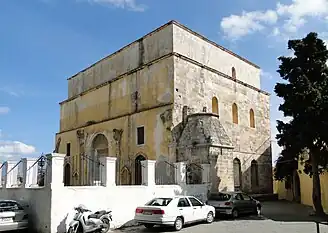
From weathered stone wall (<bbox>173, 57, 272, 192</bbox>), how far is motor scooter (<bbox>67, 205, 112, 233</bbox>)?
1059cm

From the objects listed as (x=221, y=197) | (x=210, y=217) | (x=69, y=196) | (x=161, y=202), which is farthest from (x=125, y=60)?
(x=69, y=196)

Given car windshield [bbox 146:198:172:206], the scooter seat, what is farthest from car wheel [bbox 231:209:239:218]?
the scooter seat

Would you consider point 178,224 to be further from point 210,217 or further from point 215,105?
point 215,105

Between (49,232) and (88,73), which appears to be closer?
(49,232)

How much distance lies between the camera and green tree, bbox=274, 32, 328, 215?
16.8m

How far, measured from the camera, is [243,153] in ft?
91.1

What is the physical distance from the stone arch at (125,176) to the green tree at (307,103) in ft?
35.2

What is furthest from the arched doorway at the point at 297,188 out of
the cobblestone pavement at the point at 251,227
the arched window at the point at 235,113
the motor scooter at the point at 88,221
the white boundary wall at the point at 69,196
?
the motor scooter at the point at 88,221

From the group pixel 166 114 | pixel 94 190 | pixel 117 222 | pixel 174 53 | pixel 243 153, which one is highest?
pixel 174 53

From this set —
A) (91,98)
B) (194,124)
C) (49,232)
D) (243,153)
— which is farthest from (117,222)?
(91,98)

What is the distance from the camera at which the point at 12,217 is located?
11.8 meters

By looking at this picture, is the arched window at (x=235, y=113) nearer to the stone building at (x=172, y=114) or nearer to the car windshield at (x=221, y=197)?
the stone building at (x=172, y=114)

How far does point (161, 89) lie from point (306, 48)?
9603mm

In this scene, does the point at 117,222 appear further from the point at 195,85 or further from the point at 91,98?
the point at 91,98
